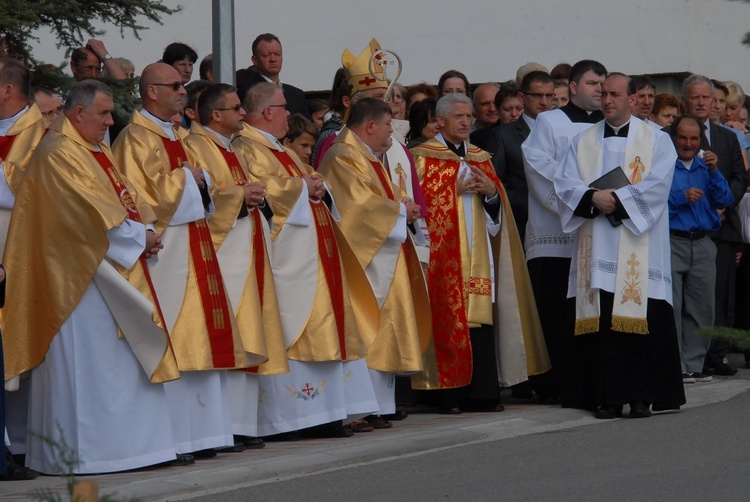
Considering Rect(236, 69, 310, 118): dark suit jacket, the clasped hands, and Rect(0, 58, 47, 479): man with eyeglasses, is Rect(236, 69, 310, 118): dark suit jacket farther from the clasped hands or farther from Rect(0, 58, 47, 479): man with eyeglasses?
Rect(0, 58, 47, 479): man with eyeglasses

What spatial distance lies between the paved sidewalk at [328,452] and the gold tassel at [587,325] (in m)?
0.55

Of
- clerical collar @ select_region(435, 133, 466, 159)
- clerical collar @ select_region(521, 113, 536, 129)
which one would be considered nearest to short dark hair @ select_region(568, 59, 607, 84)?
clerical collar @ select_region(521, 113, 536, 129)

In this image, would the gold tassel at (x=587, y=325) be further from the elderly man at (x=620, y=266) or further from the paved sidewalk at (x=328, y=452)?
the paved sidewalk at (x=328, y=452)

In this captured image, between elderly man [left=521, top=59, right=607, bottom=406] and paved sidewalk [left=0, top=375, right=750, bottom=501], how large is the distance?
0.70 meters

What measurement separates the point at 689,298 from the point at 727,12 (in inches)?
273

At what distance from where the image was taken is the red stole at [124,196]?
7418mm

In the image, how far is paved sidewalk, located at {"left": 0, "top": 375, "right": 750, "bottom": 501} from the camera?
267 inches

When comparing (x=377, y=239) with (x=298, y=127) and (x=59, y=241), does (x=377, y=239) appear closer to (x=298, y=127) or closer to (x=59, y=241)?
(x=298, y=127)

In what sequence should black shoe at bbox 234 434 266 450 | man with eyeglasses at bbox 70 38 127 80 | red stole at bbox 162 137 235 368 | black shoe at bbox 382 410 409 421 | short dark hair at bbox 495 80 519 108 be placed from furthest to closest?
short dark hair at bbox 495 80 519 108 → man with eyeglasses at bbox 70 38 127 80 → black shoe at bbox 382 410 409 421 → black shoe at bbox 234 434 266 450 → red stole at bbox 162 137 235 368

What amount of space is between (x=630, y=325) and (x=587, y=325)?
0.97 feet

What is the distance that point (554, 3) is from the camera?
1680 cm

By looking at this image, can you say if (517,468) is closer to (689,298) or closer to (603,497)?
(603,497)

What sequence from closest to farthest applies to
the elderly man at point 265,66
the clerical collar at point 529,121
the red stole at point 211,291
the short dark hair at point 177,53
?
the red stole at point 211,291, the short dark hair at point 177,53, the clerical collar at point 529,121, the elderly man at point 265,66

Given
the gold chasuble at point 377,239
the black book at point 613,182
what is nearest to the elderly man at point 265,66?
the gold chasuble at point 377,239
